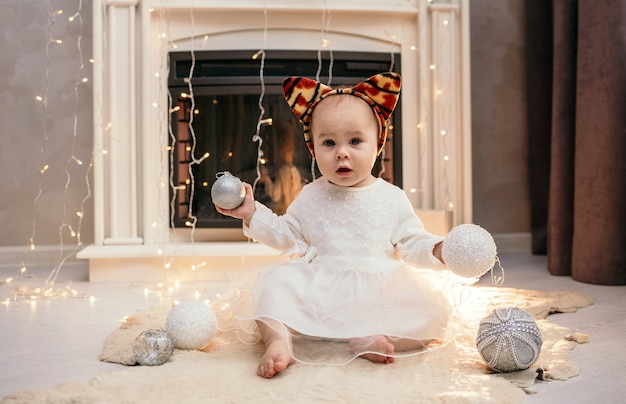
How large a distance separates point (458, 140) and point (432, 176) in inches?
6.3

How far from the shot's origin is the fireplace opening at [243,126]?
6.82 feet

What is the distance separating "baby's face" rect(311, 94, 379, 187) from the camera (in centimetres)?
118

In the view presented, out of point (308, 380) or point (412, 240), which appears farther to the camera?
point (412, 240)

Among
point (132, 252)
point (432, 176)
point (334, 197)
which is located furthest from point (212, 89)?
point (334, 197)

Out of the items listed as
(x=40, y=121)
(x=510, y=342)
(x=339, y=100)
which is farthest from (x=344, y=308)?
(x=40, y=121)

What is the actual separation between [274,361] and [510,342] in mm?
392

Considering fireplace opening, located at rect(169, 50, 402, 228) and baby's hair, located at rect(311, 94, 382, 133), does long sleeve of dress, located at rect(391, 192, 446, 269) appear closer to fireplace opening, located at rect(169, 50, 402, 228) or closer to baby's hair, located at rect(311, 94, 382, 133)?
baby's hair, located at rect(311, 94, 382, 133)

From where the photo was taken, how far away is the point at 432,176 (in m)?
2.12

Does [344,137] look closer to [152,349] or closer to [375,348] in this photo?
[375,348]

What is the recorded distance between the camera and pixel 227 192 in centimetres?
119

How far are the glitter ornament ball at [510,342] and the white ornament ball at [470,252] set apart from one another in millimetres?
88

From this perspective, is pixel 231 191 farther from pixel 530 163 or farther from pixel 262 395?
pixel 530 163

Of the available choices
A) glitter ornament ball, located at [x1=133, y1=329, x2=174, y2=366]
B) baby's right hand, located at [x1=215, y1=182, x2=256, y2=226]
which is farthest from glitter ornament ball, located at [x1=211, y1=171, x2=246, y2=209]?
glitter ornament ball, located at [x1=133, y1=329, x2=174, y2=366]

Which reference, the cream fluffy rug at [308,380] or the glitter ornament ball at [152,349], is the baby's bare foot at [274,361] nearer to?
the cream fluffy rug at [308,380]
